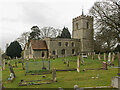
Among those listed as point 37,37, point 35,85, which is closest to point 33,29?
point 37,37

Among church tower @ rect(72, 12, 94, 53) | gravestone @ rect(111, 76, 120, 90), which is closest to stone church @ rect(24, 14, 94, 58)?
church tower @ rect(72, 12, 94, 53)

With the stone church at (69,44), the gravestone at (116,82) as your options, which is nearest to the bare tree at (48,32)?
the stone church at (69,44)

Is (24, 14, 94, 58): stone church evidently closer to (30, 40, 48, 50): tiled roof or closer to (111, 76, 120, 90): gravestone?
(30, 40, 48, 50): tiled roof

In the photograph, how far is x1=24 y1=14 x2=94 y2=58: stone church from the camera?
131 feet

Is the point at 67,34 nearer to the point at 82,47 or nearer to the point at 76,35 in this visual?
the point at 76,35

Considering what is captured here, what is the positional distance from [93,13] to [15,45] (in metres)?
31.2

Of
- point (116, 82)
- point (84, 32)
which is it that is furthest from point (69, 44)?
point (116, 82)

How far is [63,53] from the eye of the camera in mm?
42750

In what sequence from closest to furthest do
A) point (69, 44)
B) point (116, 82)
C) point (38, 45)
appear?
point (116, 82) → point (38, 45) → point (69, 44)

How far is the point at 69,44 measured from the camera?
43625mm

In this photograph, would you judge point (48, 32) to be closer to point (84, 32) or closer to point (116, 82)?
point (84, 32)

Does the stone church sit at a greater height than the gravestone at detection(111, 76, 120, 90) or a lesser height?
greater

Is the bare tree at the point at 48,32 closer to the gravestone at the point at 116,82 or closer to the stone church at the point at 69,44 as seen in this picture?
the stone church at the point at 69,44

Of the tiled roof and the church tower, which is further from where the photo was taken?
the church tower
